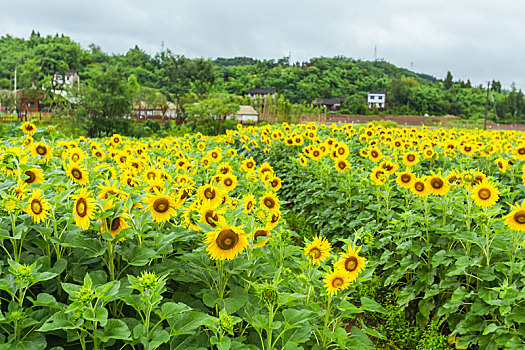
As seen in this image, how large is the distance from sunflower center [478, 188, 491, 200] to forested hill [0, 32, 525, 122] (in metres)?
53.7

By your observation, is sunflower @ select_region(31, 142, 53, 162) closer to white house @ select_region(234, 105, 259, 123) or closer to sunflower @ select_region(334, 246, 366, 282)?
sunflower @ select_region(334, 246, 366, 282)

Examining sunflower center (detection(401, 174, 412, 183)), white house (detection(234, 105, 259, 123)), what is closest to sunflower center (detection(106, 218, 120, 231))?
sunflower center (detection(401, 174, 412, 183))

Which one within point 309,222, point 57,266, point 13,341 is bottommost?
point 309,222

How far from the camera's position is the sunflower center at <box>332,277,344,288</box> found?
6.63 ft

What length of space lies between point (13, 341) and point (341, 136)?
8.14 metres

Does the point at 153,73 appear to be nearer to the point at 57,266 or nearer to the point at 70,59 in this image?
the point at 70,59

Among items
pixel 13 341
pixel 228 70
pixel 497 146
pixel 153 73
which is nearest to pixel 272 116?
pixel 497 146

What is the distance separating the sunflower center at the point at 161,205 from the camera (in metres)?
2.02

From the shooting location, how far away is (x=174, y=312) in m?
1.59

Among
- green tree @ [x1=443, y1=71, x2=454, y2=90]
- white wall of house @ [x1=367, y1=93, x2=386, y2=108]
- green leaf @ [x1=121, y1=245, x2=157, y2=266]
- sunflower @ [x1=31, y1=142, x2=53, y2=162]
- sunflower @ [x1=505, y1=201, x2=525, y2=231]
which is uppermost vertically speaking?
green tree @ [x1=443, y1=71, x2=454, y2=90]

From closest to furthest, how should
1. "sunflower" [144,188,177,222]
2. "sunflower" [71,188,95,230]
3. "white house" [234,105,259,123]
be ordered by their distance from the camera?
"sunflower" [71,188,95,230] → "sunflower" [144,188,177,222] → "white house" [234,105,259,123]

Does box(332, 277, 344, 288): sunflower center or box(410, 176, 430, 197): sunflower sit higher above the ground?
box(410, 176, 430, 197): sunflower

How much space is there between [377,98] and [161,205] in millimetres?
86740

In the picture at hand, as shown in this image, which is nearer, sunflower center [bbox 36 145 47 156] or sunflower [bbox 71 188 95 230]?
sunflower [bbox 71 188 95 230]
